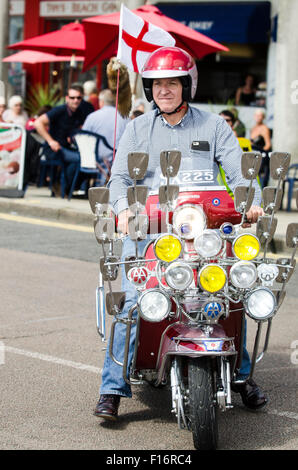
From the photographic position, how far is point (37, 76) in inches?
936

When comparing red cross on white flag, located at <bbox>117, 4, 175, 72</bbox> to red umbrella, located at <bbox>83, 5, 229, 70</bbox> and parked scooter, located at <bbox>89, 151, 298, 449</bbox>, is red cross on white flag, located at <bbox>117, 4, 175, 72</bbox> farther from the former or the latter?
red umbrella, located at <bbox>83, 5, 229, 70</bbox>

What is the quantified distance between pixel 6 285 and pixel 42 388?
9.86 ft

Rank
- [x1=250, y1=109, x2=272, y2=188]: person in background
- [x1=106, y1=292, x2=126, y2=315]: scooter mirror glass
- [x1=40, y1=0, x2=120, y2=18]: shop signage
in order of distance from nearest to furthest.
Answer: [x1=106, y1=292, x2=126, y2=315]: scooter mirror glass, [x1=250, y1=109, x2=272, y2=188]: person in background, [x1=40, y1=0, x2=120, y2=18]: shop signage

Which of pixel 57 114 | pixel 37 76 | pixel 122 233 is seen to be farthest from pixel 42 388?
pixel 37 76

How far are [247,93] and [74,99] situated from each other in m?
6.40

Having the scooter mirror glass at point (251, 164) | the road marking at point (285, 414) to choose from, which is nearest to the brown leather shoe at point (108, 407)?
the road marking at point (285, 414)

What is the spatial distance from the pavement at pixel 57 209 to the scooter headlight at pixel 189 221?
25.2 ft

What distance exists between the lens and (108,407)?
453 cm

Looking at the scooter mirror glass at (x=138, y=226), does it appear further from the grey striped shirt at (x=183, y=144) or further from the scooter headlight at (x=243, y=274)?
the grey striped shirt at (x=183, y=144)

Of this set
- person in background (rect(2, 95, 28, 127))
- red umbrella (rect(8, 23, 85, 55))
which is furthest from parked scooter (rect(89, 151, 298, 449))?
red umbrella (rect(8, 23, 85, 55))

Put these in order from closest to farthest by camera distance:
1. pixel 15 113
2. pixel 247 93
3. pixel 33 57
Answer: pixel 15 113 < pixel 33 57 < pixel 247 93

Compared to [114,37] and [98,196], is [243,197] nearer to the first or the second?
[98,196]

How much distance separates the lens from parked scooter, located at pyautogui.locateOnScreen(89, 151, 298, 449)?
3939mm

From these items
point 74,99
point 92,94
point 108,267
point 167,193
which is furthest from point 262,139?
point 167,193
